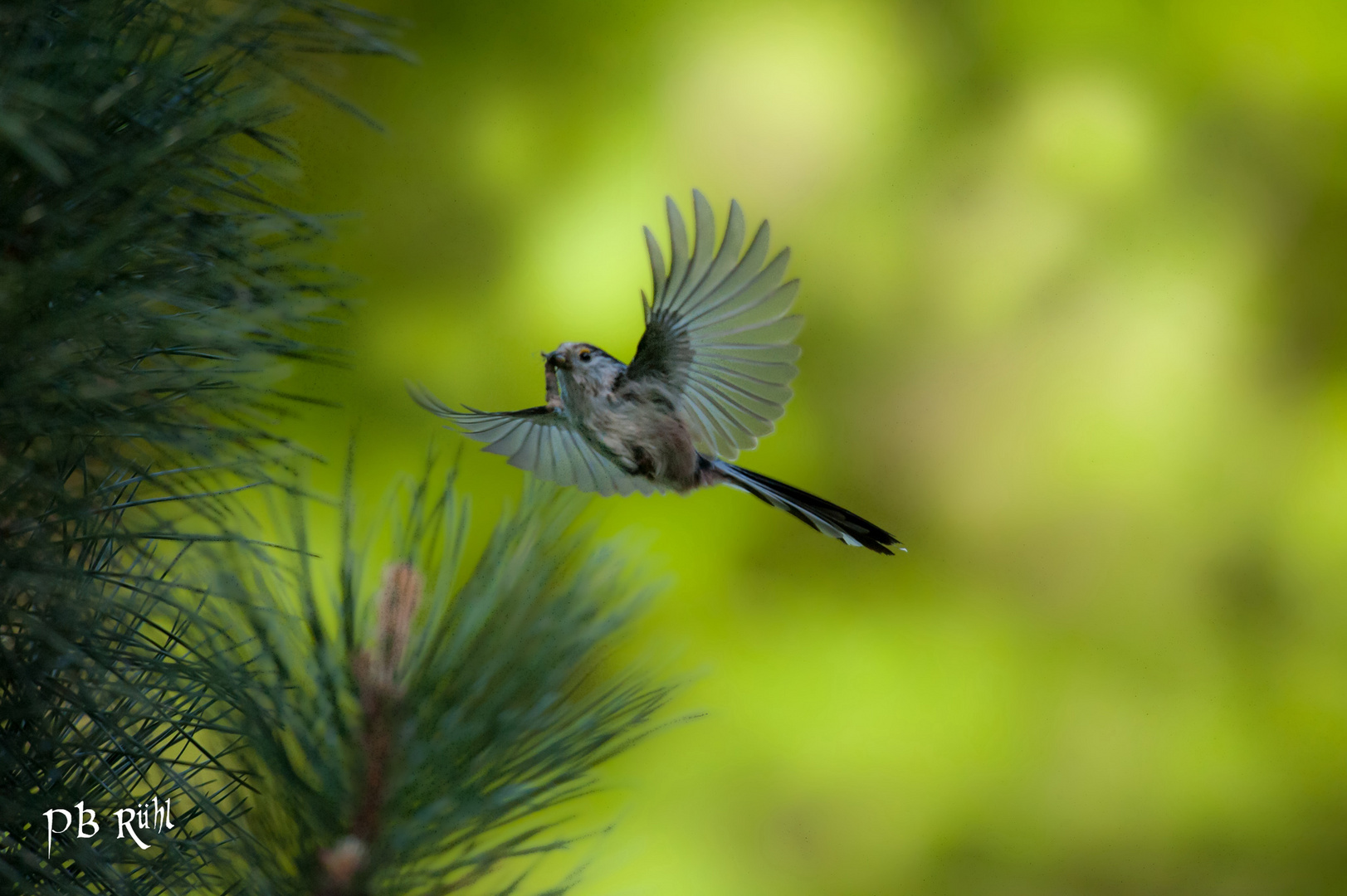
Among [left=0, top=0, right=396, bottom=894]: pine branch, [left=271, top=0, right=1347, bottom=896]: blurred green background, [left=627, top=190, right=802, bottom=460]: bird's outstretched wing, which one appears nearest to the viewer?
[left=0, top=0, right=396, bottom=894]: pine branch

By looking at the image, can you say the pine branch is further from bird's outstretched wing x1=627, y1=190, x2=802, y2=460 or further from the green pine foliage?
bird's outstretched wing x1=627, y1=190, x2=802, y2=460

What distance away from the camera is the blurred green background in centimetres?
104

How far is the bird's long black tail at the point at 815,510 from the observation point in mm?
467

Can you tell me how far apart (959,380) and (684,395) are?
67 centimetres

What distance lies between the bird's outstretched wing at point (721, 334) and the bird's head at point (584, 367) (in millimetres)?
15

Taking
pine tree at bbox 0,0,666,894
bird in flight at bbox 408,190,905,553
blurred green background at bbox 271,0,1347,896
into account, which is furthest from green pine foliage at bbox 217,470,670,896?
blurred green background at bbox 271,0,1347,896

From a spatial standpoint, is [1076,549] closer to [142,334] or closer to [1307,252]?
[1307,252]

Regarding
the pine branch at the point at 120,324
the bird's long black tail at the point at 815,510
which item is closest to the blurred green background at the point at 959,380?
the bird's long black tail at the point at 815,510

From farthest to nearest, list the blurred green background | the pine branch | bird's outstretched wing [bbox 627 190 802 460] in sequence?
the blurred green background < bird's outstretched wing [bbox 627 190 802 460] < the pine branch

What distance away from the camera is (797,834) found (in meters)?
1.04

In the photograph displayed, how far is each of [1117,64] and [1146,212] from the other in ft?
0.48

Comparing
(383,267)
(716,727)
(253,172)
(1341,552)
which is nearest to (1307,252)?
(1341,552)

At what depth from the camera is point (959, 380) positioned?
109cm

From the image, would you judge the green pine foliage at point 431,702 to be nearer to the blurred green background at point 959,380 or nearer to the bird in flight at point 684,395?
the bird in flight at point 684,395
